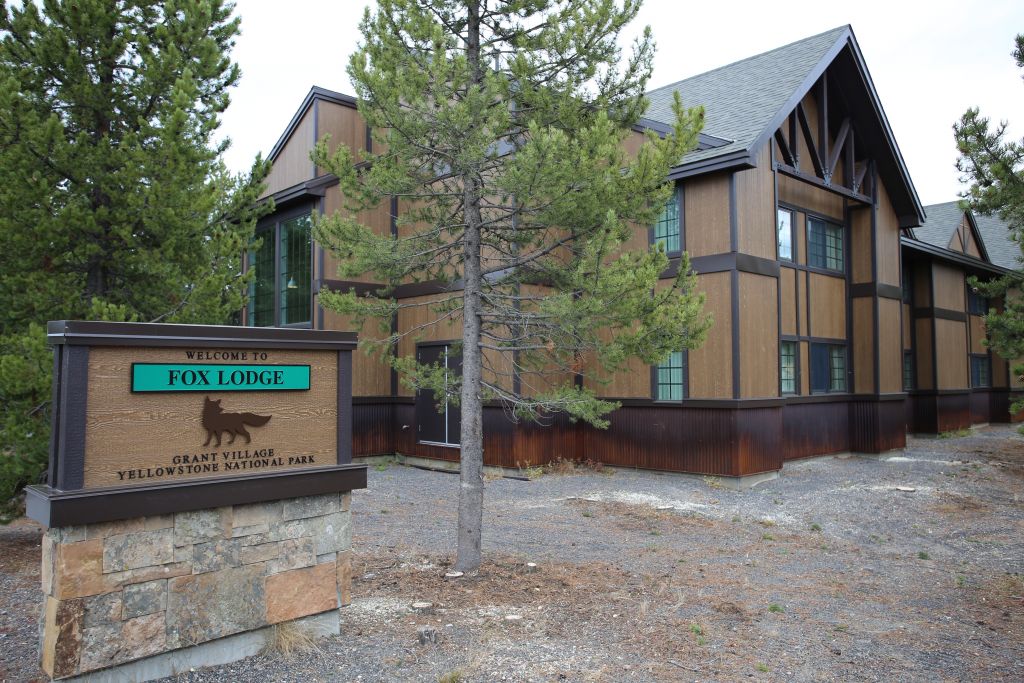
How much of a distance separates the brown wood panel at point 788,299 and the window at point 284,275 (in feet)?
31.2

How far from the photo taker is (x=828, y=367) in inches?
619

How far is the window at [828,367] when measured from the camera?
50.0 feet

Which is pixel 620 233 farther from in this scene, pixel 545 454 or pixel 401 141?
pixel 545 454

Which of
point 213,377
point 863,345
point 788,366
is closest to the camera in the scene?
point 213,377

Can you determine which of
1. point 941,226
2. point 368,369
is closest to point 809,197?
Result: point 368,369

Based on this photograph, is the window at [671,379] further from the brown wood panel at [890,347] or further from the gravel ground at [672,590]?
the brown wood panel at [890,347]

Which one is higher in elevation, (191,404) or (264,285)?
(264,285)

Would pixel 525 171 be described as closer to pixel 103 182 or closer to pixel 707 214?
pixel 103 182

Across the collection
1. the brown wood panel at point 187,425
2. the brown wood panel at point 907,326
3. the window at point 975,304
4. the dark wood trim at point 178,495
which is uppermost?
the window at point 975,304

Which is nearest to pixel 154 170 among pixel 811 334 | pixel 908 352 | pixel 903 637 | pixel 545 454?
pixel 903 637

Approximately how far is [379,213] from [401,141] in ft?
28.1

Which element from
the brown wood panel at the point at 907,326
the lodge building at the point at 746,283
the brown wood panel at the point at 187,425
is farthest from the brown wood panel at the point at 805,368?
the brown wood panel at the point at 187,425

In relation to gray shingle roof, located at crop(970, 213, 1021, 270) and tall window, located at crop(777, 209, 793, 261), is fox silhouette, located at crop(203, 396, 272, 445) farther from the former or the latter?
gray shingle roof, located at crop(970, 213, 1021, 270)

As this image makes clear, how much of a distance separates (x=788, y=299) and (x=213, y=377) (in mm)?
12269
